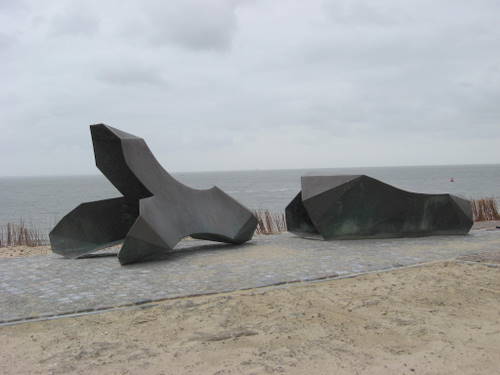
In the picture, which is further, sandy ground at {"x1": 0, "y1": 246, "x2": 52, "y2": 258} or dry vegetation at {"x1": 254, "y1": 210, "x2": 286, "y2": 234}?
dry vegetation at {"x1": 254, "y1": 210, "x2": 286, "y2": 234}

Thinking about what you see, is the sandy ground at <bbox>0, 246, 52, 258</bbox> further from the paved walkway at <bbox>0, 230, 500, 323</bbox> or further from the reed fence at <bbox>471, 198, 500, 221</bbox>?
the reed fence at <bbox>471, 198, 500, 221</bbox>

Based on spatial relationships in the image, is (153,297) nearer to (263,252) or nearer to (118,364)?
(118,364)

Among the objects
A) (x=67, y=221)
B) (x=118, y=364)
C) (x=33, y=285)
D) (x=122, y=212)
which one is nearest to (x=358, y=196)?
(x=122, y=212)

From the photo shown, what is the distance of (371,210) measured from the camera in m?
10.6

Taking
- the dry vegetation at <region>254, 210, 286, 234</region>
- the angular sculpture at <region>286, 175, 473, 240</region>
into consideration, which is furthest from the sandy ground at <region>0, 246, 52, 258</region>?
the angular sculpture at <region>286, 175, 473, 240</region>

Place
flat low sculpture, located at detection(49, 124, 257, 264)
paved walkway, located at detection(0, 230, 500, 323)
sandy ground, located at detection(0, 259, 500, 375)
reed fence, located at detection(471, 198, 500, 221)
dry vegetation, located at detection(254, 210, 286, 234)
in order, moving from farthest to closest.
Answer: reed fence, located at detection(471, 198, 500, 221), dry vegetation, located at detection(254, 210, 286, 234), flat low sculpture, located at detection(49, 124, 257, 264), paved walkway, located at detection(0, 230, 500, 323), sandy ground, located at detection(0, 259, 500, 375)

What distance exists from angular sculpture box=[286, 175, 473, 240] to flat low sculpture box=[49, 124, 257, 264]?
1570 millimetres

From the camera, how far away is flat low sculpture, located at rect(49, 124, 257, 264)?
8.13 metres

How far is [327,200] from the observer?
1052cm

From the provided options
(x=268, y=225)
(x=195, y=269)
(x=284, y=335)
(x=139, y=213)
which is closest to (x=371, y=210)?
(x=268, y=225)

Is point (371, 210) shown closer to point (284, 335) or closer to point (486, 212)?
point (284, 335)

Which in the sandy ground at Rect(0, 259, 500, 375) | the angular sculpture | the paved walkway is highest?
the angular sculpture

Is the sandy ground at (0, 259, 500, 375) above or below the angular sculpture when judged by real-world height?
below

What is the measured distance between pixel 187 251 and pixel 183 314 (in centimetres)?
458
